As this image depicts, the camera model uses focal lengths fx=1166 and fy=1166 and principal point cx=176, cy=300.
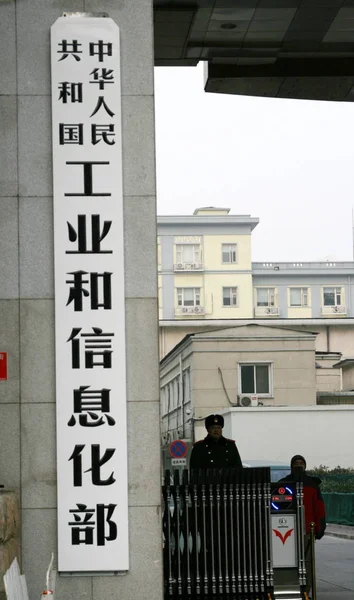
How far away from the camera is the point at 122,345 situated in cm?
962

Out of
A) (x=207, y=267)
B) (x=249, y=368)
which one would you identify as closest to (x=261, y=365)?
(x=249, y=368)

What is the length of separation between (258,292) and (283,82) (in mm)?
74019

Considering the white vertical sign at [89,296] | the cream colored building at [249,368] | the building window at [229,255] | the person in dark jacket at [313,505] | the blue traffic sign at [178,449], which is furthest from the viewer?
the building window at [229,255]

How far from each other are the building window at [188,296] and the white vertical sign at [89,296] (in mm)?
80334

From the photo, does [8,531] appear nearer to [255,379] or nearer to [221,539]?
[221,539]

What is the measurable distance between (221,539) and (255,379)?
4708cm

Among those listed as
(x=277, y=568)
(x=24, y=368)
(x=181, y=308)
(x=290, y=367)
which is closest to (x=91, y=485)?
(x=24, y=368)

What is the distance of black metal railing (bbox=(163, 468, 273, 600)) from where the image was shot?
10000 millimetres

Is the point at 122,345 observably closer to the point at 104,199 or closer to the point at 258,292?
the point at 104,199

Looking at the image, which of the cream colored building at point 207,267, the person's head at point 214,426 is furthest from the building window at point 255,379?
the person's head at point 214,426

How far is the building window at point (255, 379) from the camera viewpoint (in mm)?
56781

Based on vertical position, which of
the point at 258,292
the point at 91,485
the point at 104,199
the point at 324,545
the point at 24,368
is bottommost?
the point at 324,545

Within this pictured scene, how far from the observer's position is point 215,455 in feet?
37.9

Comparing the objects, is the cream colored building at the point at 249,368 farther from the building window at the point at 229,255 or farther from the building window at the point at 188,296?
the building window at the point at 229,255
